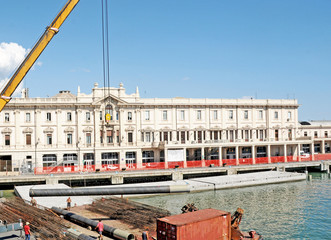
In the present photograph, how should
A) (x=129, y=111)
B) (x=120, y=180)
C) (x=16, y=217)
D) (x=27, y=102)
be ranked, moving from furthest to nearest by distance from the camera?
(x=129, y=111), (x=27, y=102), (x=120, y=180), (x=16, y=217)

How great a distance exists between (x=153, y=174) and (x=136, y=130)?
13403mm

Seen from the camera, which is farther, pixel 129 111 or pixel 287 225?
pixel 129 111

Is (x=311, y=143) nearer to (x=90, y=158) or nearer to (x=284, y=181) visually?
(x=284, y=181)

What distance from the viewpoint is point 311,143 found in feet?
267

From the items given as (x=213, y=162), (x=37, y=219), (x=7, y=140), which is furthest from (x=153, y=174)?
(x=37, y=219)

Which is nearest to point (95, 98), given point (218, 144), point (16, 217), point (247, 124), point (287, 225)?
point (218, 144)

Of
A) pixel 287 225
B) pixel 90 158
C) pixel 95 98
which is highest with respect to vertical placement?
pixel 95 98

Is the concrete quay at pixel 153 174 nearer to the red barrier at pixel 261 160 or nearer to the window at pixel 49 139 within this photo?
the red barrier at pixel 261 160

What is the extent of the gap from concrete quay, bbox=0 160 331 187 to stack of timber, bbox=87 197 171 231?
18.2 m

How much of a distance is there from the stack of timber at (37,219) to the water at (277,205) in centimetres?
1435

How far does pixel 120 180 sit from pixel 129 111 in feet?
58.4

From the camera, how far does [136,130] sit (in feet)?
239

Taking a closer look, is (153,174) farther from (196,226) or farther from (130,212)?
(196,226)

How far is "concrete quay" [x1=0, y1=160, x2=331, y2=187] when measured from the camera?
190 ft
